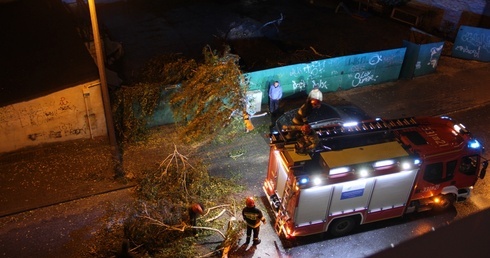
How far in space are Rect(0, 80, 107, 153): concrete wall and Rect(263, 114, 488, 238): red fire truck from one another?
594 cm

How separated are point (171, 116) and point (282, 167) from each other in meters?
5.54

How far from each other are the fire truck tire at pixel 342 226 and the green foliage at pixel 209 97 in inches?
186

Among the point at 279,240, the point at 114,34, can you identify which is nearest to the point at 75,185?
the point at 279,240

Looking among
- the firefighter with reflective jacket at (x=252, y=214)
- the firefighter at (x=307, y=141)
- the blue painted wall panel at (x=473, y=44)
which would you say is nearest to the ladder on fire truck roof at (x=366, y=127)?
the firefighter at (x=307, y=141)

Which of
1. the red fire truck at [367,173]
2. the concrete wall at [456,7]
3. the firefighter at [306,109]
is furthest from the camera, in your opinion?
the concrete wall at [456,7]

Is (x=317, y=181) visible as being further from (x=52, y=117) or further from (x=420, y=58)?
(x=420, y=58)

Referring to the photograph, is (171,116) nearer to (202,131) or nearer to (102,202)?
(202,131)

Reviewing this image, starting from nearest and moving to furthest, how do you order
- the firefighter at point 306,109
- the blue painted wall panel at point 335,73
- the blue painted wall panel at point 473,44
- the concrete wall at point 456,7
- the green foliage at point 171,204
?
the green foliage at point 171,204, the firefighter at point 306,109, the blue painted wall panel at point 335,73, the blue painted wall panel at point 473,44, the concrete wall at point 456,7

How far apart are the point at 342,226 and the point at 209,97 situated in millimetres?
5286

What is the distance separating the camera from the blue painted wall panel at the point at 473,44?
17594 mm

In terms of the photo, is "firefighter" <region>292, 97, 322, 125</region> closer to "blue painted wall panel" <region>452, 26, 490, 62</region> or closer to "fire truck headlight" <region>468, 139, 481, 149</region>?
"fire truck headlight" <region>468, 139, 481, 149</region>

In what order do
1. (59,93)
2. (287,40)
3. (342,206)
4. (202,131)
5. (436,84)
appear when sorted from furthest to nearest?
(287,40) < (436,84) < (202,131) < (59,93) < (342,206)

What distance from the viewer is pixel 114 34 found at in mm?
20047

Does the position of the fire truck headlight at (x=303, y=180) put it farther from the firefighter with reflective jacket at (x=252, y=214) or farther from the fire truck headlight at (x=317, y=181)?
the firefighter with reflective jacket at (x=252, y=214)
